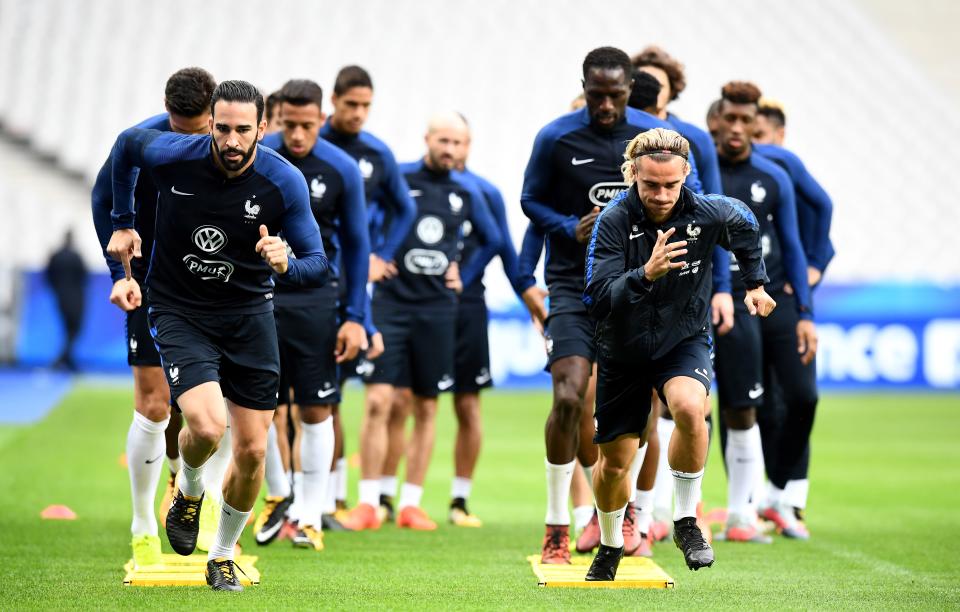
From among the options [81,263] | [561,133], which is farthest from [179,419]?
[81,263]

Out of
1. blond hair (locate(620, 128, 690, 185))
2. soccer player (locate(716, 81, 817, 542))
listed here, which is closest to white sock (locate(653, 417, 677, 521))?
soccer player (locate(716, 81, 817, 542))

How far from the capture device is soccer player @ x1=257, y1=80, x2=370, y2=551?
25.3ft

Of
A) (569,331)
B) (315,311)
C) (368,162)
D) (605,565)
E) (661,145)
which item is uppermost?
(661,145)

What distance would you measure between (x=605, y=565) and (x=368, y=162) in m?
3.36

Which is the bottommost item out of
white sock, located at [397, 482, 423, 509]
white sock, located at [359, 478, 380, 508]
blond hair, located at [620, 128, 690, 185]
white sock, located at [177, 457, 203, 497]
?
white sock, located at [397, 482, 423, 509]

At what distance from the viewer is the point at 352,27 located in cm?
3089

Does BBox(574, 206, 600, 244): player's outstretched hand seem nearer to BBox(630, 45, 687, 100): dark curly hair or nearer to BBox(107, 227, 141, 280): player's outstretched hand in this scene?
BBox(630, 45, 687, 100): dark curly hair

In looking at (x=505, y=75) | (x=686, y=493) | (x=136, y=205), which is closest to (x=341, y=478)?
(x=136, y=205)

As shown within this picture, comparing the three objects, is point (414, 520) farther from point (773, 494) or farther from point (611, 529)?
point (611, 529)

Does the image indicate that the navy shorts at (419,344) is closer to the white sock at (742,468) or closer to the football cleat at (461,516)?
the football cleat at (461,516)

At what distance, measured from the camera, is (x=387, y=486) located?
9.62 m

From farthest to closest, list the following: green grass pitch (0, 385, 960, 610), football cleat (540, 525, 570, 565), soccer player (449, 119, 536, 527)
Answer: soccer player (449, 119, 536, 527) < football cleat (540, 525, 570, 565) < green grass pitch (0, 385, 960, 610)

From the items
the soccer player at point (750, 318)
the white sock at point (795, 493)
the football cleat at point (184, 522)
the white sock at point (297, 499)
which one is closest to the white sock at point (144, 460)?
the football cleat at point (184, 522)

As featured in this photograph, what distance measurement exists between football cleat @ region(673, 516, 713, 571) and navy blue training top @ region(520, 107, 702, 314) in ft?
5.02
